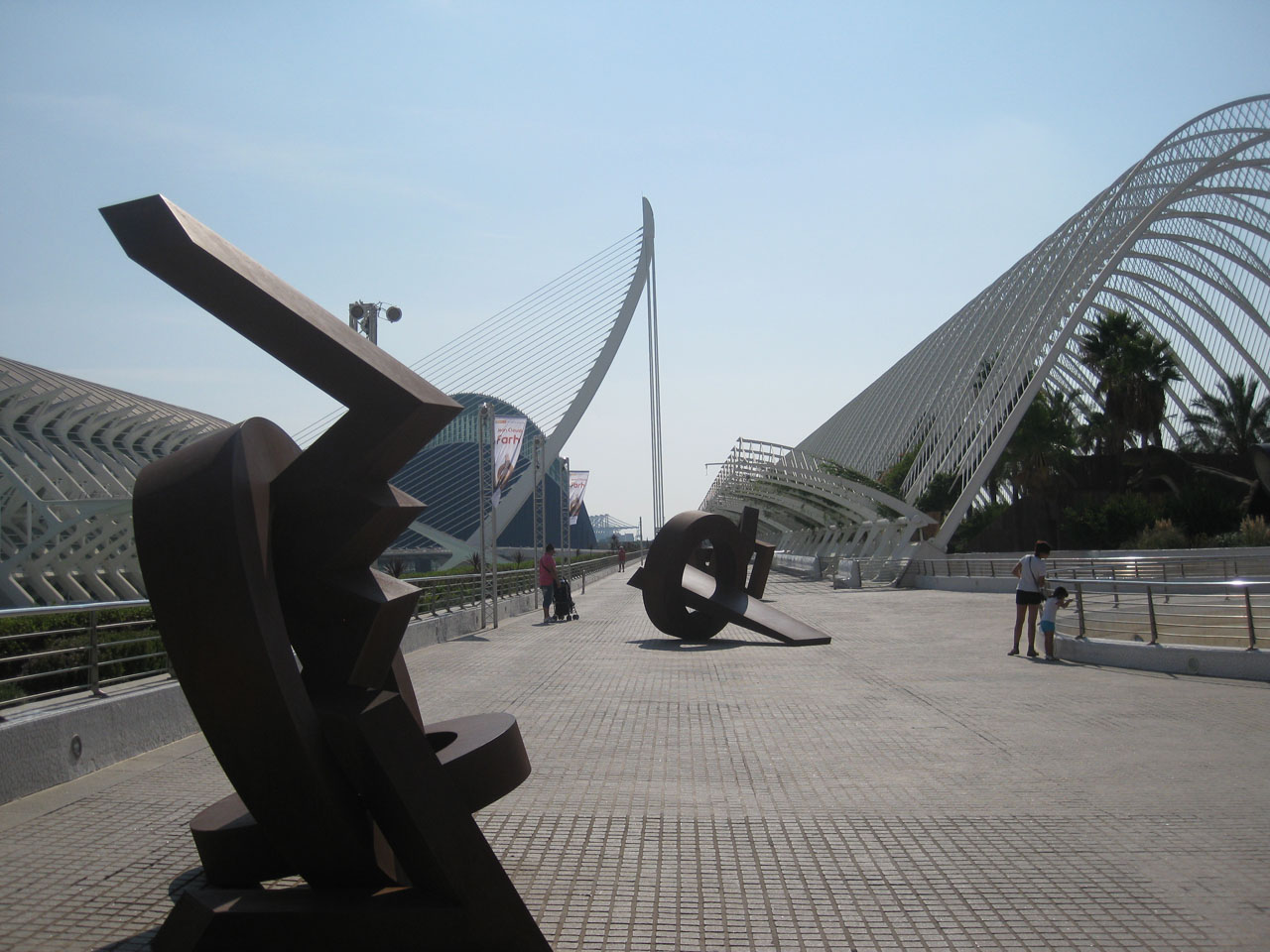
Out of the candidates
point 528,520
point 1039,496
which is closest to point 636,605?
point 1039,496

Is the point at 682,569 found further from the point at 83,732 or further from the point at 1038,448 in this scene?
the point at 1038,448

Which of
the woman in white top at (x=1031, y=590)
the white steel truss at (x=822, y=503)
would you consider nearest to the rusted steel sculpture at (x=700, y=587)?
the woman in white top at (x=1031, y=590)

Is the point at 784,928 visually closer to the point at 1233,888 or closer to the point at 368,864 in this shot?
the point at 368,864

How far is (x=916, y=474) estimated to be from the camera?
46625mm

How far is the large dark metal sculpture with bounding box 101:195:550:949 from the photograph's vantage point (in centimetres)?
387

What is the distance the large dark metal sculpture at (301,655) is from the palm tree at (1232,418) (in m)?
51.6

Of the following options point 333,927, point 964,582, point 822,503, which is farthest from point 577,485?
point 333,927

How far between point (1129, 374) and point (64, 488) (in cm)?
4507

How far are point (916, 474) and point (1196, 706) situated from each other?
1511 inches

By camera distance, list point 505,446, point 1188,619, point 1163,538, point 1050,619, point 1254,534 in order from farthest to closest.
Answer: point 1163,538 < point 1254,534 < point 505,446 < point 1050,619 < point 1188,619

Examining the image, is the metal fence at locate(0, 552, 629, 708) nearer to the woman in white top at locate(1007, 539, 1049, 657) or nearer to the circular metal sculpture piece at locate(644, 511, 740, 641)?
the circular metal sculpture piece at locate(644, 511, 740, 641)

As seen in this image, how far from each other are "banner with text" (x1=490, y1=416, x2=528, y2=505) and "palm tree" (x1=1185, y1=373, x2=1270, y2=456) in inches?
1506

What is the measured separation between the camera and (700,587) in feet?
59.3

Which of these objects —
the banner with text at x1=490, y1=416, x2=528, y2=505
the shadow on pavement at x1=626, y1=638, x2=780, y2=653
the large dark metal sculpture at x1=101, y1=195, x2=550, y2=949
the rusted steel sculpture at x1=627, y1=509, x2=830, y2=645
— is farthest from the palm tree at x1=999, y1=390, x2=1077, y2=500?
the large dark metal sculpture at x1=101, y1=195, x2=550, y2=949
